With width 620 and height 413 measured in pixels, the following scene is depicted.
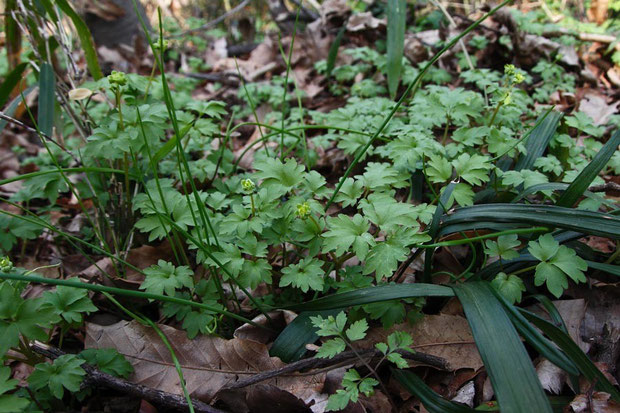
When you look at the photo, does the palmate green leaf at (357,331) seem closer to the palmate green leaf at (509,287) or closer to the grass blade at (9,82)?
the palmate green leaf at (509,287)

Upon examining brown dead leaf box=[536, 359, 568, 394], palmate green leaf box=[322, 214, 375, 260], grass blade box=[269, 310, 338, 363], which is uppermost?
palmate green leaf box=[322, 214, 375, 260]

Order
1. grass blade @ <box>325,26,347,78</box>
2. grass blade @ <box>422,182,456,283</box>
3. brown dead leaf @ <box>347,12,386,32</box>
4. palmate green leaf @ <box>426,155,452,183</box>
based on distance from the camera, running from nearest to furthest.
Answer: grass blade @ <box>422,182,456,283</box> < palmate green leaf @ <box>426,155,452,183</box> < grass blade @ <box>325,26,347,78</box> < brown dead leaf @ <box>347,12,386,32</box>

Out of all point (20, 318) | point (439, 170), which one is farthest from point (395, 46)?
point (20, 318)

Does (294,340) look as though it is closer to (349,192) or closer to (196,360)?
(196,360)

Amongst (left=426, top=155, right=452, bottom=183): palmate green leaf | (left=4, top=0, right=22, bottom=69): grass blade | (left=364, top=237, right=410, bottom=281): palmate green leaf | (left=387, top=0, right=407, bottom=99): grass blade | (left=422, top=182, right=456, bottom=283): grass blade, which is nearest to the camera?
(left=364, top=237, right=410, bottom=281): palmate green leaf

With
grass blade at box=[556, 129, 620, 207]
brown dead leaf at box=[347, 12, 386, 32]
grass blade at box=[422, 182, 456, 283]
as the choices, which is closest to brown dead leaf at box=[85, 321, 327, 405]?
grass blade at box=[422, 182, 456, 283]

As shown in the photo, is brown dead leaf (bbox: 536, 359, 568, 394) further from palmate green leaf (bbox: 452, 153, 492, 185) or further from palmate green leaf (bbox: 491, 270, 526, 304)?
palmate green leaf (bbox: 452, 153, 492, 185)
